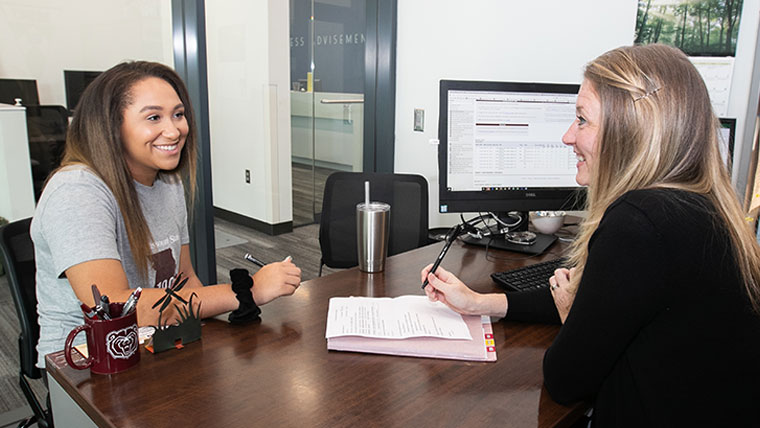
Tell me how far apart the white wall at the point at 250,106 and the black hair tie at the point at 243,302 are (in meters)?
1.90

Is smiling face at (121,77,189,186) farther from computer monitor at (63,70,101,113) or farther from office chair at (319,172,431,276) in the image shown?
computer monitor at (63,70,101,113)

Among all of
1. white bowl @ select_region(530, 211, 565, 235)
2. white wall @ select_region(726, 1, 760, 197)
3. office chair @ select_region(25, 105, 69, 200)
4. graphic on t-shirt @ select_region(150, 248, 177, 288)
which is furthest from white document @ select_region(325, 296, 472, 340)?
office chair @ select_region(25, 105, 69, 200)

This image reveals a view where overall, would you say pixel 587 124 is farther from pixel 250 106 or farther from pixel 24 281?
pixel 250 106

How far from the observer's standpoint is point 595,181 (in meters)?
1.06

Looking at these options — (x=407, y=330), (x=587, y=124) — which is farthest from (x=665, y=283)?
(x=407, y=330)

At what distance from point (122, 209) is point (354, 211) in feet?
3.33

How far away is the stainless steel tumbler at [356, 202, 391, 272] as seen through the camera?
5.10ft

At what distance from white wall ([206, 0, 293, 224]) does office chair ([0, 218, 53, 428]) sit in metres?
1.65

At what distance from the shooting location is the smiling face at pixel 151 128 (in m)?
1.40

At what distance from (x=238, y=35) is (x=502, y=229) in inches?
73.6

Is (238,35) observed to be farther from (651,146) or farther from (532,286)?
(651,146)

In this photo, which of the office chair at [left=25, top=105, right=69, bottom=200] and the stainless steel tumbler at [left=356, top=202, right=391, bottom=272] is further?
the office chair at [left=25, top=105, right=69, bottom=200]

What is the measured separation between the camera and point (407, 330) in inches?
46.0

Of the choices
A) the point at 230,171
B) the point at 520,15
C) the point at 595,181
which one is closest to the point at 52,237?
the point at 595,181
